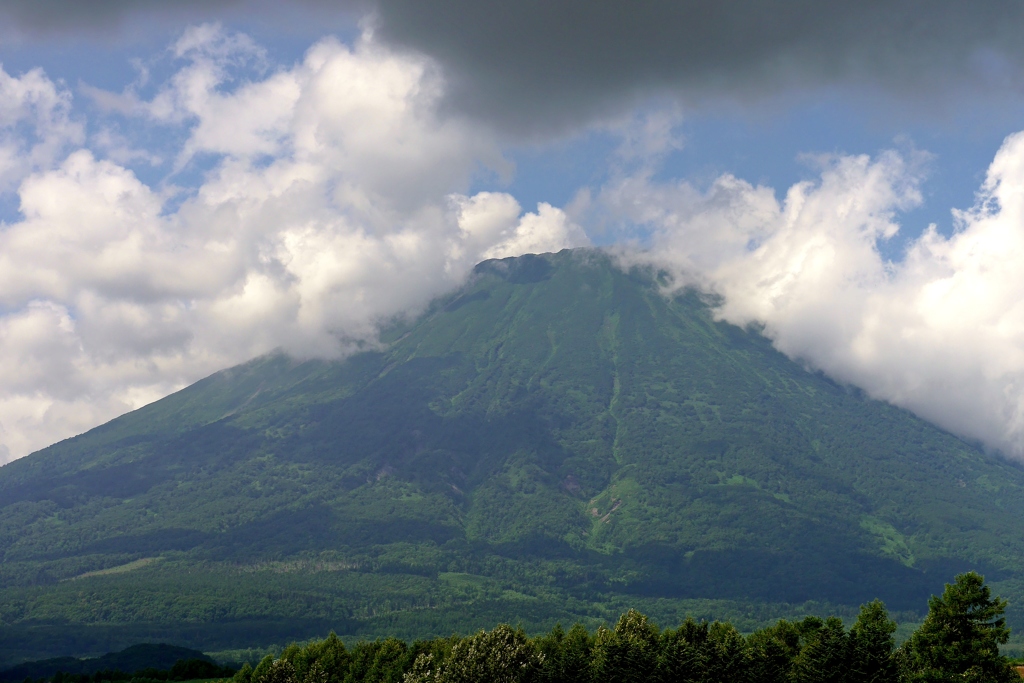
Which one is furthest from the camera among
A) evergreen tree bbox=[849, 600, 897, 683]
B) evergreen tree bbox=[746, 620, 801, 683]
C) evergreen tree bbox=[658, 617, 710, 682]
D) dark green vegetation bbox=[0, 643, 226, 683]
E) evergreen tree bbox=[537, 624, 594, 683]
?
dark green vegetation bbox=[0, 643, 226, 683]

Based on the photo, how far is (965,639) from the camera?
61.6 meters

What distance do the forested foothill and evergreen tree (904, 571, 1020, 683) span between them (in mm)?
67

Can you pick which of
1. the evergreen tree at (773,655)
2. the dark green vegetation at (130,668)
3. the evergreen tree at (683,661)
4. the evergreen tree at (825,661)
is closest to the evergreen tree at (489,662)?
the evergreen tree at (683,661)

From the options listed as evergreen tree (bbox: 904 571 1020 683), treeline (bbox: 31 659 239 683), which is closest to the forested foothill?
evergreen tree (bbox: 904 571 1020 683)

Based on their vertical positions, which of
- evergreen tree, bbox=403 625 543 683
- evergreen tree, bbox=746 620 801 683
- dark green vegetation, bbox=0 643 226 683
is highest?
evergreen tree, bbox=403 625 543 683

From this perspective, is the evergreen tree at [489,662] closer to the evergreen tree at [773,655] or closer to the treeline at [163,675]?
the evergreen tree at [773,655]

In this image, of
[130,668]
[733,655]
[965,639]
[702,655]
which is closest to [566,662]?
[702,655]

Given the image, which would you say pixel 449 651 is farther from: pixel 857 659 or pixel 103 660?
pixel 103 660

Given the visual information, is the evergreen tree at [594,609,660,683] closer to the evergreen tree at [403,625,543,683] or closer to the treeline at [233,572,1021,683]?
the treeline at [233,572,1021,683]

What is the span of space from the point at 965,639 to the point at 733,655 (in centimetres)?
1879

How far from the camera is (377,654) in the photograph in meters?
87.5

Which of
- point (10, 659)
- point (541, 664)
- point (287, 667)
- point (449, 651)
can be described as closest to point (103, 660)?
point (10, 659)

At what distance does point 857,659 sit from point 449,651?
34.8 metres

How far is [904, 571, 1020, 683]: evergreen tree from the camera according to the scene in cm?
6050
